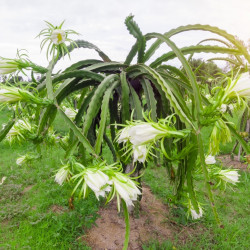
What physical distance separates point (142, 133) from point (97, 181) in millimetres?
150

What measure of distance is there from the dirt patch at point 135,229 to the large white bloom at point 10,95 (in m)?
0.91

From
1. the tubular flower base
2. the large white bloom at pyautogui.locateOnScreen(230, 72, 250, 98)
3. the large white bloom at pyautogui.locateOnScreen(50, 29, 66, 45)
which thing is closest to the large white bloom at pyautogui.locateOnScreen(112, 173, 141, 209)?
the tubular flower base

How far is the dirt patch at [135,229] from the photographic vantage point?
130 centimetres

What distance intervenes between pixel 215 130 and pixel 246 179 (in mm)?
1678

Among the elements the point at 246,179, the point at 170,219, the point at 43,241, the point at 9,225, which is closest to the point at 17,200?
the point at 9,225

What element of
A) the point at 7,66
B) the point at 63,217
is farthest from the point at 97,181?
the point at 63,217

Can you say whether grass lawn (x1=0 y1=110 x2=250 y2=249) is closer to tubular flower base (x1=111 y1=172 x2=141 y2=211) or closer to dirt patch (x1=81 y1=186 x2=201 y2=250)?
dirt patch (x1=81 y1=186 x2=201 y2=250)

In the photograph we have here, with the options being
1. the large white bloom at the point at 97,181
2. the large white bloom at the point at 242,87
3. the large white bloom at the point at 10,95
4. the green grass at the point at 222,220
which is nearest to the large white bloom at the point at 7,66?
the large white bloom at the point at 10,95

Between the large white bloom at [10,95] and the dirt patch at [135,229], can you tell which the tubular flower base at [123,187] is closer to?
the large white bloom at [10,95]

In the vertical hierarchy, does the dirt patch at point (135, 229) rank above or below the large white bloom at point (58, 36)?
below

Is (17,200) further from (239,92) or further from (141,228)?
(239,92)

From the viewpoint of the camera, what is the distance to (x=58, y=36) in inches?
31.0

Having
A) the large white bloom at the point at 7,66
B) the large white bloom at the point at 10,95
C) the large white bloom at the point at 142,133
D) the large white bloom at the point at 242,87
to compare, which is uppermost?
the large white bloom at the point at 7,66

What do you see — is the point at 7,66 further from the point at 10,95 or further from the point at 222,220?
the point at 222,220
